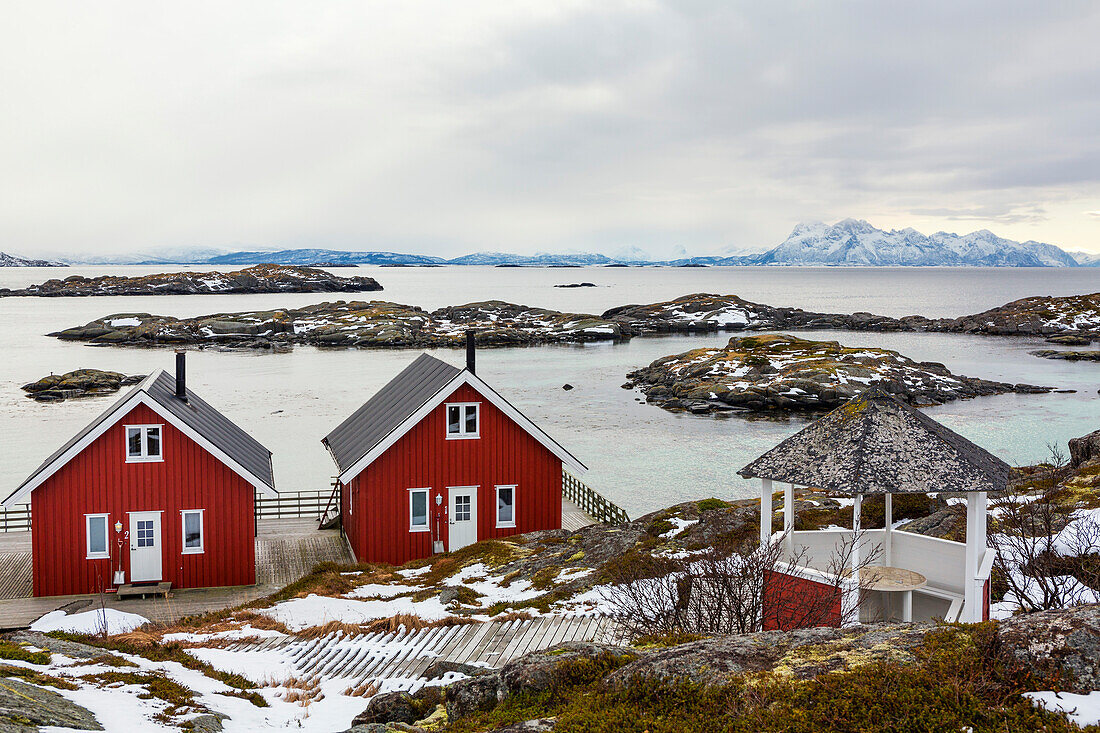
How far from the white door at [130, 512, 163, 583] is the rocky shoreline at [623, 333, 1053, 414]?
4847cm

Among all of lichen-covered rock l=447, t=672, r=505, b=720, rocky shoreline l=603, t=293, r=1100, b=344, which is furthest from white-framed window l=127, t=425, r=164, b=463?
rocky shoreline l=603, t=293, r=1100, b=344

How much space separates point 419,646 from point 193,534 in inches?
512

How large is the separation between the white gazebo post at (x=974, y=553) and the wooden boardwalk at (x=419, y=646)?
524 centimetres

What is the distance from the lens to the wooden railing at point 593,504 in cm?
2939

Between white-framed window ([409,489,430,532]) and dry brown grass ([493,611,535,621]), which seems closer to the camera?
dry brown grass ([493,611,535,621])

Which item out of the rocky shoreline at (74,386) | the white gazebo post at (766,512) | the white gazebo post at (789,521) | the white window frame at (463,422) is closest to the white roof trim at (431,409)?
the white window frame at (463,422)

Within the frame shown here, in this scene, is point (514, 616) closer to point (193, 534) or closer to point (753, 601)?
point (753, 601)

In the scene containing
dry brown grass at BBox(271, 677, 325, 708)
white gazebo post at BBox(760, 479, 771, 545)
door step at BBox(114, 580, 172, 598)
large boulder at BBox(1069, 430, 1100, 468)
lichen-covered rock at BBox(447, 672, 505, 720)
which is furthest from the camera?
large boulder at BBox(1069, 430, 1100, 468)

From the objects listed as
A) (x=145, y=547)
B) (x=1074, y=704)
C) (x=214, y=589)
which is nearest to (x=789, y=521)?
(x=1074, y=704)

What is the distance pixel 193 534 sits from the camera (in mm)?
23562

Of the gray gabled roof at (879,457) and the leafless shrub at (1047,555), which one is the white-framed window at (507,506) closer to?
the leafless shrub at (1047,555)

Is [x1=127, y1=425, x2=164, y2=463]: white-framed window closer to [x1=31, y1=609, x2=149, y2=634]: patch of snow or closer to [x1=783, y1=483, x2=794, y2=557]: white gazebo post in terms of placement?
[x1=31, y1=609, x2=149, y2=634]: patch of snow

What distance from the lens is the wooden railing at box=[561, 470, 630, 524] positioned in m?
29.4

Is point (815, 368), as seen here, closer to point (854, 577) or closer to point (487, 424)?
point (487, 424)
